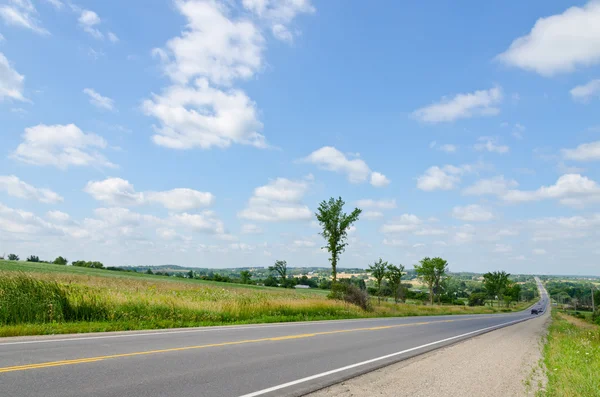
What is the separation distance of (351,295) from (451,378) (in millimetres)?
23699

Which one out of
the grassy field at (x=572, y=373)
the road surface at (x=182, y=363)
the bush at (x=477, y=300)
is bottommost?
the bush at (x=477, y=300)

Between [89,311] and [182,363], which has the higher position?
[89,311]

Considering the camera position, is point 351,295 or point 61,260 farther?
point 61,260

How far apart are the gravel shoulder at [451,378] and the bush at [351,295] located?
19.1 meters

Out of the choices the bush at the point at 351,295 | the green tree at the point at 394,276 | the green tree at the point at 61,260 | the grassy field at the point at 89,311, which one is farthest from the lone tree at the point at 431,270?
the green tree at the point at 61,260

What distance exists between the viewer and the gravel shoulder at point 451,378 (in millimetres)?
7766

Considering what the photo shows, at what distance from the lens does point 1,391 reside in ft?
19.9

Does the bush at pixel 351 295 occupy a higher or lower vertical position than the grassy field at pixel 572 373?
higher

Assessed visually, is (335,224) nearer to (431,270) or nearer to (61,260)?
(431,270)

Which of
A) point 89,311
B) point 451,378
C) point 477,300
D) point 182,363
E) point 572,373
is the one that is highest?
point 89,311

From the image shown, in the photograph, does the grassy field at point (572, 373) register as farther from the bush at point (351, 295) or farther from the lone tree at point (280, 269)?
the lone tree at point (280, 269)

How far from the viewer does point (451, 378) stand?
9.18m

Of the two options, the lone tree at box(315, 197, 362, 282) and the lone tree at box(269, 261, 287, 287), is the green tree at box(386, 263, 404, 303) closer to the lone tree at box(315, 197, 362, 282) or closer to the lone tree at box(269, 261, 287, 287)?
the lone tree at box(315, 197, 362, 282)

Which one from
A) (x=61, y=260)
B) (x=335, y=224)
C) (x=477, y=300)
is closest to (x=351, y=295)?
(x=335, y=224)
